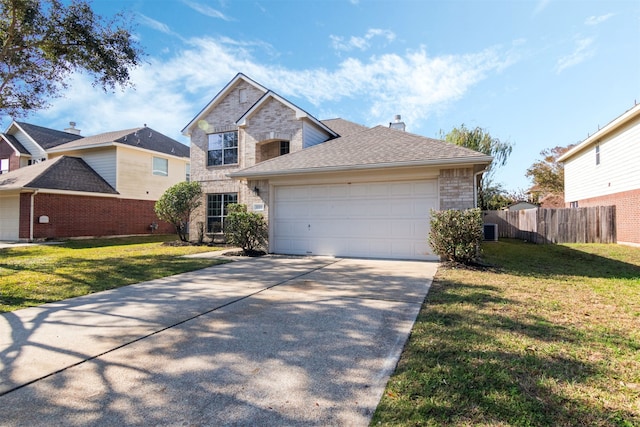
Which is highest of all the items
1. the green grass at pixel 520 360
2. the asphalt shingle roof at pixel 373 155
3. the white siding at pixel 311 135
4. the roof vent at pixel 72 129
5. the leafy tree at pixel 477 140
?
the roof vent at pixel 72 129

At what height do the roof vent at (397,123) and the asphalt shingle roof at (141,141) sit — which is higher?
the asphalt shingle roof at (141,141)

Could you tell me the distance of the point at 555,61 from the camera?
11.8 m

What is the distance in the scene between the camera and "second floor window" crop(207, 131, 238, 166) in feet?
51.2

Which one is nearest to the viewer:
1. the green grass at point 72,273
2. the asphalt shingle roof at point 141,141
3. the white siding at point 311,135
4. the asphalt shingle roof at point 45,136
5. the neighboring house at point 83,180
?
the green grass at point 72,273

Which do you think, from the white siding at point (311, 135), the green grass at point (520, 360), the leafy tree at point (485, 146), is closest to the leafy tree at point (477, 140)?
the leafy tree at point (485, 146)

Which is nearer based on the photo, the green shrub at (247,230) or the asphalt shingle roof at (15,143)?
the green shrub at (247,230)

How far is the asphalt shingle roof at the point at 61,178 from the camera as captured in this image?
1616cm

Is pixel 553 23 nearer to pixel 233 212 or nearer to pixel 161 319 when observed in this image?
pixel 233 212

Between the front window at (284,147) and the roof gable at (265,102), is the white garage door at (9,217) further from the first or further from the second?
the front window at (284,147)

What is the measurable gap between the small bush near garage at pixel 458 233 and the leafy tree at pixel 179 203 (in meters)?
11.4

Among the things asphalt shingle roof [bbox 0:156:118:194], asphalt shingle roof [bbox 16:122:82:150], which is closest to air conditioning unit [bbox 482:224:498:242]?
asphalt shingle roof [bbox 0:156:118:194]

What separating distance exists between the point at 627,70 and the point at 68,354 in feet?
65.6

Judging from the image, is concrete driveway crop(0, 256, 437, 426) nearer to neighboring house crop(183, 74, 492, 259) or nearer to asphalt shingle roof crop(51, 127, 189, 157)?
neighboring house crop(183, 74, 492, 259)

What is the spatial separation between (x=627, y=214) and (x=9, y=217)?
2975cm
